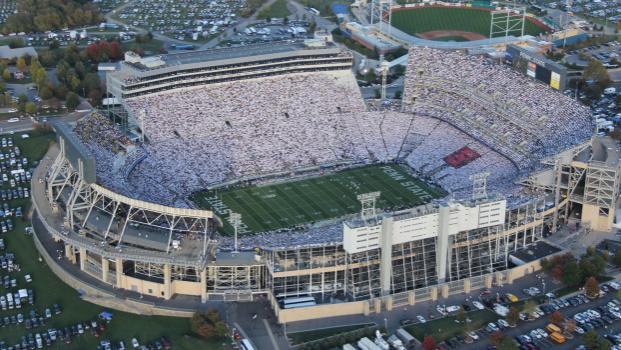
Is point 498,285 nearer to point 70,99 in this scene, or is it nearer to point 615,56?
point 70,99

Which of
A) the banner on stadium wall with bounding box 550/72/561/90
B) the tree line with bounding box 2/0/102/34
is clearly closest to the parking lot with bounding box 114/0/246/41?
the tree line with bounding box 2/0/102/34

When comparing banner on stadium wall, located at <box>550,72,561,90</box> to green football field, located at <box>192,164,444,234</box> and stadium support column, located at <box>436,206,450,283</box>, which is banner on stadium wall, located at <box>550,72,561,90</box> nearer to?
green football field, located at <box>192,164,444,234</box>

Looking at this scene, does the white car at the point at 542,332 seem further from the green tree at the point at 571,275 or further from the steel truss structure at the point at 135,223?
the steel truss structure at the point at 135,223

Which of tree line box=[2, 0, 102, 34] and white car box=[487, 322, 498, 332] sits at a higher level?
tree line box=[2, 0, 102, 34]

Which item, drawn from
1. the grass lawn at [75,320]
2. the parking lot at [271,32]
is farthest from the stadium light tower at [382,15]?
the grass lawn at [75,320]

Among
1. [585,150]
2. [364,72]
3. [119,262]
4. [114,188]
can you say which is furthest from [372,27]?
[119,262]

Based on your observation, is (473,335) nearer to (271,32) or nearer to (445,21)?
(271,32)
